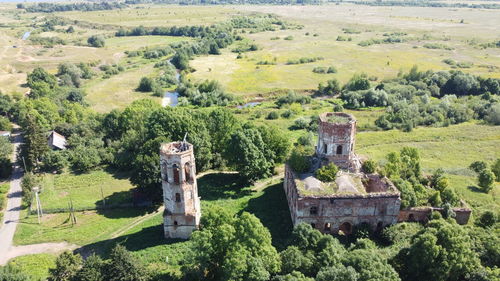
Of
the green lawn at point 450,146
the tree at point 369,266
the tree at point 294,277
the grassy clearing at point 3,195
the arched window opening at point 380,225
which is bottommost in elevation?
the green lawn at point 450,146

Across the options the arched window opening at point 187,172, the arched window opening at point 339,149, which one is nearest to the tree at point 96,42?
the arched window opening at point 187,172

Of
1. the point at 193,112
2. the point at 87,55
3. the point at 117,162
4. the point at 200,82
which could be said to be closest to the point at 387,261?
the point at 193,112

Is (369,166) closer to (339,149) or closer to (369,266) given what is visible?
(339,149)

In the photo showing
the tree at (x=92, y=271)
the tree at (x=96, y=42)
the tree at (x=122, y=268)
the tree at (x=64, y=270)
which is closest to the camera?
the tree at (x=92, y=271)

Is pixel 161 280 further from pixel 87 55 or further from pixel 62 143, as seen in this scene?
pixel 87 55

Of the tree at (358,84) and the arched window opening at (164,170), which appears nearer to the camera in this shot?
the arched window opening at (164,170)

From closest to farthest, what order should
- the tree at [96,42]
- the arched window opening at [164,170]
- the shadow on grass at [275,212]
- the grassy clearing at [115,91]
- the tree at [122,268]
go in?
the tree at [122,268]
the arched window opening at [164,170]
the shadow on grass at [275,212]
the grassy clearing at [115,91]
the tree at [96,42]

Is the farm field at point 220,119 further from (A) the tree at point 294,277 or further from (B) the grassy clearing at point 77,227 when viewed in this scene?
(A) the tree at point 294,277

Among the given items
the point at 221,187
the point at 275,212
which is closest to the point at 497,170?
the point at 275,212
